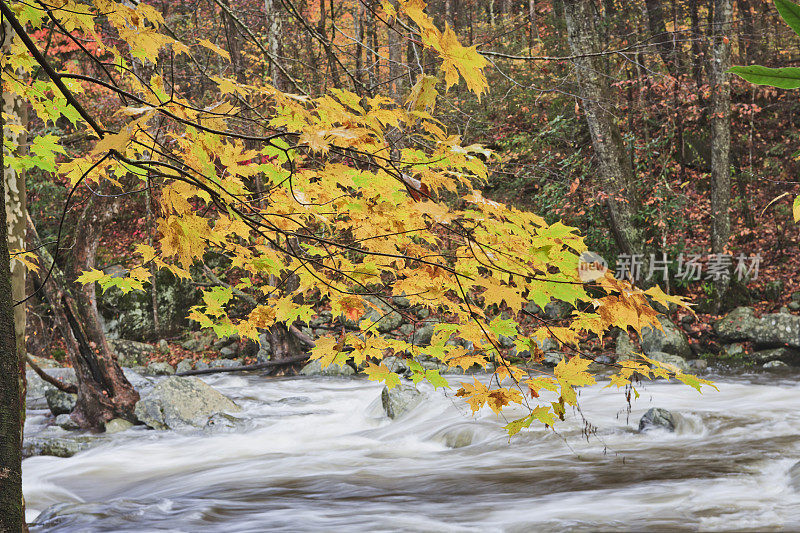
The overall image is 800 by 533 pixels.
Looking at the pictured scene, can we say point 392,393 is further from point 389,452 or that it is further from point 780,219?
point 780,219

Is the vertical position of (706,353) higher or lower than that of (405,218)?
lower

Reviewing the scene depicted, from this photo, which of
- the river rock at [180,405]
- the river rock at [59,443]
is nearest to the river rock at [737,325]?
the river rock at [180,405]

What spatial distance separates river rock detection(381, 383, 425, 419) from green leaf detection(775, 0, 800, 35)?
6634 mm

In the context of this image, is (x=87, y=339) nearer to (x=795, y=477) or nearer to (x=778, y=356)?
(x=795, y=477)

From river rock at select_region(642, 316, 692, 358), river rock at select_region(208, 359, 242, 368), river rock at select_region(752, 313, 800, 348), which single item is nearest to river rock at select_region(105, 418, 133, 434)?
river rock at select_region(208, 359, 242, 368)

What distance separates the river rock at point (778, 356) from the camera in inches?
351

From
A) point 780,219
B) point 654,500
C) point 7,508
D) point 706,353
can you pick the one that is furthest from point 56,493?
point 780,219

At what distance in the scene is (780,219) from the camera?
11.2 m

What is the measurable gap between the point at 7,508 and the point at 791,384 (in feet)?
28.0

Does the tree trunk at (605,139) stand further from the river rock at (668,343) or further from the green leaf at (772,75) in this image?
the green leaf at (772,75)

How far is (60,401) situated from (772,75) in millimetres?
8094

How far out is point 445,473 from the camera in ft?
17.1

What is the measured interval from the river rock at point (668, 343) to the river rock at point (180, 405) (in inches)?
246

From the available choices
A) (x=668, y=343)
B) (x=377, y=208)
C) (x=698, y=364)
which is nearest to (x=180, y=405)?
(x=377, y=208)
